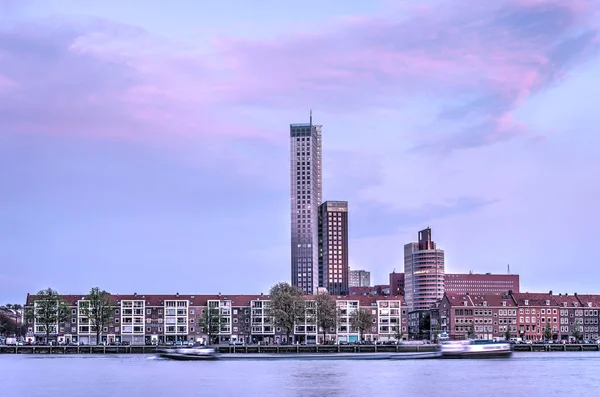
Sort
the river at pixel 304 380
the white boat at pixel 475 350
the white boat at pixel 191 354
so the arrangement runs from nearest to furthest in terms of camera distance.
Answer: the river at pixel 304 380
the white boat at pixel 191 354
the white boat at pixel 475 350

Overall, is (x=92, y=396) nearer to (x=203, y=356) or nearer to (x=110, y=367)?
(x=110, y=367)

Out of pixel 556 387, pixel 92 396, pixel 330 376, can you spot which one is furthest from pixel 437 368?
pixel 92 396

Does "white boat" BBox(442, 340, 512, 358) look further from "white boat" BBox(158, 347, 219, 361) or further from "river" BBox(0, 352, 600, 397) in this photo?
"white boat" BBox(158, 347, 219, 361)

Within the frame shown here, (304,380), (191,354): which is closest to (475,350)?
(191,354)

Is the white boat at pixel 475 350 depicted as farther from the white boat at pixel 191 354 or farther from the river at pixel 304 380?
the white boat at pixel 191 354

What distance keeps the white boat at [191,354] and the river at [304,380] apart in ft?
81.8

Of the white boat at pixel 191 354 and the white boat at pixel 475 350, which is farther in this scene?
the white boat at pixel 475 350

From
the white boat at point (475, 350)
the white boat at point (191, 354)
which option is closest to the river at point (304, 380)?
the white boat at point (191, 354)

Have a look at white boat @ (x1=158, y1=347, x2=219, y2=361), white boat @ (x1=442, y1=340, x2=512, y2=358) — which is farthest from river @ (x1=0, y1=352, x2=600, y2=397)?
white boat @ (x1=442, y1=340, x2=512, y2=358)

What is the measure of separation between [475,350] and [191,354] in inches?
2295

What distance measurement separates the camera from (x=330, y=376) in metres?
122

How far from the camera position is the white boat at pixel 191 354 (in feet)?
591

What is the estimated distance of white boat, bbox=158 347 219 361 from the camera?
180250 millimetres

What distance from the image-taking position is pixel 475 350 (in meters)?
185
